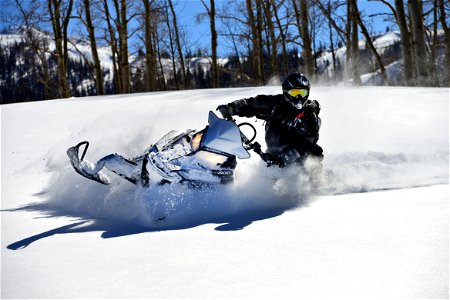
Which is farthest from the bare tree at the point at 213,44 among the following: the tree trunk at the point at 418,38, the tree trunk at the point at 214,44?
the tree trunk at the point at 418,38

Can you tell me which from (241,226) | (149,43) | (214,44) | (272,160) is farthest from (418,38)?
(241,226)

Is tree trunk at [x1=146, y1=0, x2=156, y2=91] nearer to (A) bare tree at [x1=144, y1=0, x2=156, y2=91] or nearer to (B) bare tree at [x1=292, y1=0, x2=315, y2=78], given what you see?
(A) bare tree at [x1=144, y1=0, x2=156, y2=91]

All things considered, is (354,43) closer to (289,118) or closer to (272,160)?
(289,118)

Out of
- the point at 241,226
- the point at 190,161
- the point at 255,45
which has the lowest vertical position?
the point at 241,226

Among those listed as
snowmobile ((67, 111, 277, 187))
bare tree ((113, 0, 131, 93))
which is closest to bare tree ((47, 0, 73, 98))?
bare tree ((113, 0, 131, 93))

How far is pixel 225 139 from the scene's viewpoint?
4.03 metres

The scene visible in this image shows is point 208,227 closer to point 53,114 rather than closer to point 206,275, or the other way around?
point 206,275

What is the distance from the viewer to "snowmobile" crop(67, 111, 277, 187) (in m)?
3.99

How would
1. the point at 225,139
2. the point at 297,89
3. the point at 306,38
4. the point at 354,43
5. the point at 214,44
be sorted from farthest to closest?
the point at 354,43 → the point at 214,44 → the point at 306,38 → the point at 297,89 → the point at 225,139

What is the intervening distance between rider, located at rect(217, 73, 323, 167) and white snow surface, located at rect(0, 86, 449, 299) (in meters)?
0.28

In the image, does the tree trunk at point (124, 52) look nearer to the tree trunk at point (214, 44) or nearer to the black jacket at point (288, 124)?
the tree trunk at point (214, 44)

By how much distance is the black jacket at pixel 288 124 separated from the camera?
488cm

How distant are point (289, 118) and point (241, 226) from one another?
183cm

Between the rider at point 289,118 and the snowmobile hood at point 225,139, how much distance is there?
61 centimetres
